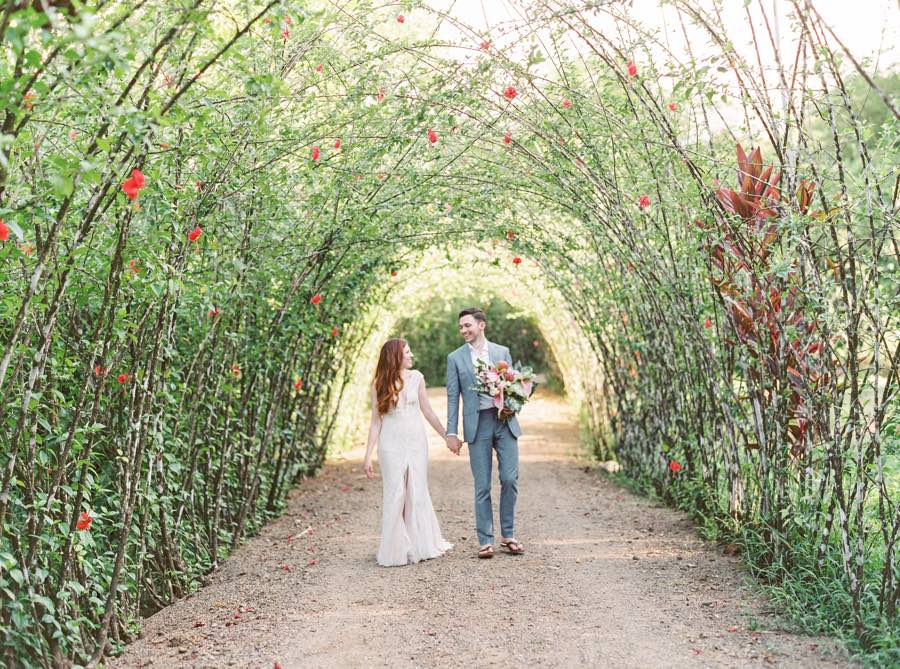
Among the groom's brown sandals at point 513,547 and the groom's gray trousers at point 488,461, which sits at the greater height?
the groom's gray trousers at point 488,461

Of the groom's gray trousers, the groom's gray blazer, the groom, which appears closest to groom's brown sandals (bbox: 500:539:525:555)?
the groom

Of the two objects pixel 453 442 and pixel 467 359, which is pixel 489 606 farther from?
pixel 467 359

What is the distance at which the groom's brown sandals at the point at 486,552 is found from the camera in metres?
4.96

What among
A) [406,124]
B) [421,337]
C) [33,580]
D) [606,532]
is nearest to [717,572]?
[606,532]

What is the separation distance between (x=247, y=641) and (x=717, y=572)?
7.60 ft

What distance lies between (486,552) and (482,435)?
2.12 ft

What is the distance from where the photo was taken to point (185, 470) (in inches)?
186

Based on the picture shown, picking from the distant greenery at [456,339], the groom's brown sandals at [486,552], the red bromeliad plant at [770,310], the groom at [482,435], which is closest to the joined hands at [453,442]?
the groom at [482,435]

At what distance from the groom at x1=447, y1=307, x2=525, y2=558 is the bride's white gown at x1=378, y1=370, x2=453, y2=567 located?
0.79 feet

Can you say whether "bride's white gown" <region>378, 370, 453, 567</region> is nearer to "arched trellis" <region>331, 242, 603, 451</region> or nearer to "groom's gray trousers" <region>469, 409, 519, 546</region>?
"groom's gray trousers" <region>469, 409, 519, 546</region>

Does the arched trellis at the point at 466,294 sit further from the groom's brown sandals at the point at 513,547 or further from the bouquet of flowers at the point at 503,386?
the groom's brown sandals at the point at 513,547

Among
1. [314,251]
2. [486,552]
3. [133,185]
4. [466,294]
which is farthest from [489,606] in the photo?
[466,294]

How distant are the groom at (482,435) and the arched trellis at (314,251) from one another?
0.90 meters

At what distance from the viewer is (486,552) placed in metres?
4.96
